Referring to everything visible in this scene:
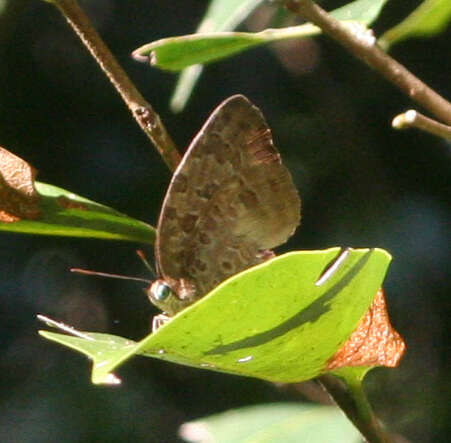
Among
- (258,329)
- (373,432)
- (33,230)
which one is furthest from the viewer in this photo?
(33,230)

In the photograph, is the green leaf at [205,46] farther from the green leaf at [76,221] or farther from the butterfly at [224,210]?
the green leaf at [76,221]

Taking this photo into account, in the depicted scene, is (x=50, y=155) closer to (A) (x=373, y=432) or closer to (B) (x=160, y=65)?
(B) (x=160, y=65)

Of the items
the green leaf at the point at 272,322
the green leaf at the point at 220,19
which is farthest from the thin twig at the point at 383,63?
the green leaf at the point at 220,19

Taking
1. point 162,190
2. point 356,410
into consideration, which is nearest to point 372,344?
point 356,410

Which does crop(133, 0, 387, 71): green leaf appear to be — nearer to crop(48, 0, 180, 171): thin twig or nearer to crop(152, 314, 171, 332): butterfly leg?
crop(48, 0, 180, 171): thin twig

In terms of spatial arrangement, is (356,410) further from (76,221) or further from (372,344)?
(76,221)

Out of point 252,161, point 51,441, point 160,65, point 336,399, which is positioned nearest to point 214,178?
point 252,161

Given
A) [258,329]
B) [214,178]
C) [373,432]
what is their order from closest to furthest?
1. [258,329]
2. [373,432]
3. [214,178]
